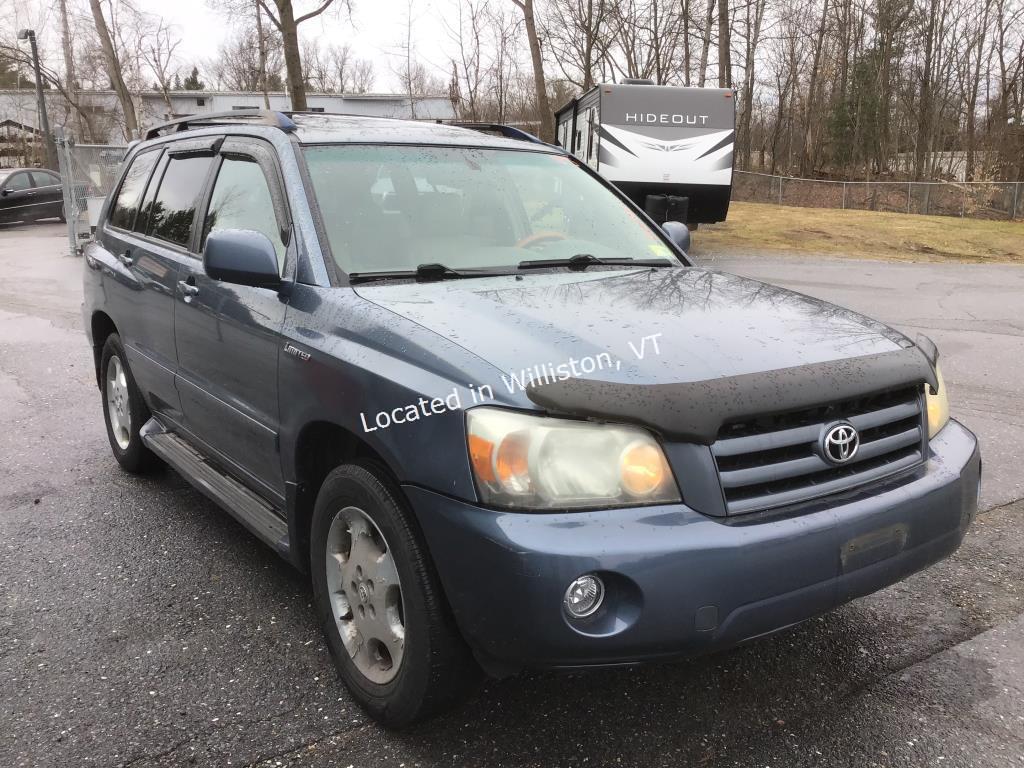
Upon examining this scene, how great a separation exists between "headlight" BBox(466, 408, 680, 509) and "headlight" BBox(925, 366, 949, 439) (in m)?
1.05

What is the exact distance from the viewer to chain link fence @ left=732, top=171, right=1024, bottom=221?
27.1 m

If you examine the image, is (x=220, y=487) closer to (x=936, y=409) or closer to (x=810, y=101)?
(x=936, y=409)

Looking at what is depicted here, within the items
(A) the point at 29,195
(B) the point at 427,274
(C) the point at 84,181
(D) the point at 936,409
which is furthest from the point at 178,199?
(A) the point at 29,195

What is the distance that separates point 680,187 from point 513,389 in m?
14.5

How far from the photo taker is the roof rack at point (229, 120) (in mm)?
3499

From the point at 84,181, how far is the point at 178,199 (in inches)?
643

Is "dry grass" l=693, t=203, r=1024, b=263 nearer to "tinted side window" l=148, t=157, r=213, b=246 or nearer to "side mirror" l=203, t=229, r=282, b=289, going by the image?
"tinted side window" l=148, t=157, r=213, b=246

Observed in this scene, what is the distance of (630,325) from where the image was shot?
8.46ft

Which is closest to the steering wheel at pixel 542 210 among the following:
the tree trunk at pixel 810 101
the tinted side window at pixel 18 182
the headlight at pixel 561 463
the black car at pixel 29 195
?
the headlight at pixel 561 463

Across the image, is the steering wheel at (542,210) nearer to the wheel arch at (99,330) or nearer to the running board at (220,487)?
the running board at (220,487)

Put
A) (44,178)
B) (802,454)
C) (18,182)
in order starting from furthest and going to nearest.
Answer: (44,178), (18,182), (802,454)

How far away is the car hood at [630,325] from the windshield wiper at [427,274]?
0.07 meters

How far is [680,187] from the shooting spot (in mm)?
15836

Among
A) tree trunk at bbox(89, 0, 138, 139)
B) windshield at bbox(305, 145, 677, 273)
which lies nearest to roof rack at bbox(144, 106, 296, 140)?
windshield at bbox(305, 145, 677, 273)
